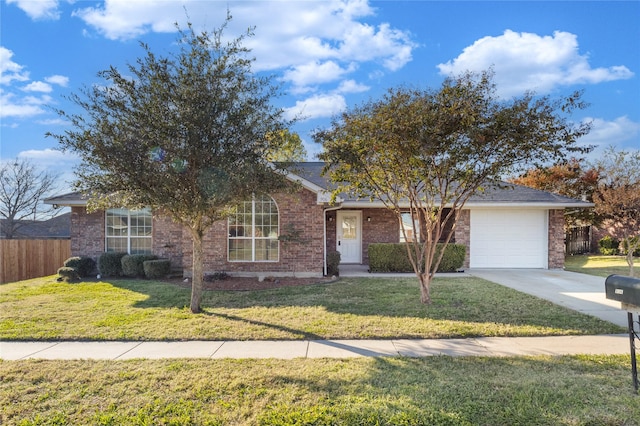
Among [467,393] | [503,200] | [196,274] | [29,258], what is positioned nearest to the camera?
[467,393]

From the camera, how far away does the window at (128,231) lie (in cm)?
1330

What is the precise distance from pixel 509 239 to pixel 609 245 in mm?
11967

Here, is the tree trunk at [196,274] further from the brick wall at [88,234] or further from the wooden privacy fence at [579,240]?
the wooden privacy fence at [579,240]

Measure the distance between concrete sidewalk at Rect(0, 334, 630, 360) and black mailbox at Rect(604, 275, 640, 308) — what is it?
1668 mm

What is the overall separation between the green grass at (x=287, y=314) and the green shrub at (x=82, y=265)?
6.62 feet

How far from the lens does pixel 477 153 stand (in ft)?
22.8

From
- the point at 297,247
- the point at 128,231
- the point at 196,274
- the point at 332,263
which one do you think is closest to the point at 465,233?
the point at 332,263

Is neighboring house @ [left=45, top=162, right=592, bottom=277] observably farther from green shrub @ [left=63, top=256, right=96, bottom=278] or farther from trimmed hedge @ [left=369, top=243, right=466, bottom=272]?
trimmed hedge @ [left=369, top=243, right=466, bottom=272]

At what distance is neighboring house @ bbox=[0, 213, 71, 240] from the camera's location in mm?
25516

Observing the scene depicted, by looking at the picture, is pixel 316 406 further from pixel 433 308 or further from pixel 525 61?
pixel 525 61

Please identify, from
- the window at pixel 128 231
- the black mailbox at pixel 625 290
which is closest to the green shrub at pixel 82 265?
the window at pixel 128 231

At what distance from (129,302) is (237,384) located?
5692mm

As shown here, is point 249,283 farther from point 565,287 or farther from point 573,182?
point 573,182

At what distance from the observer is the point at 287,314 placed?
7223 mm
